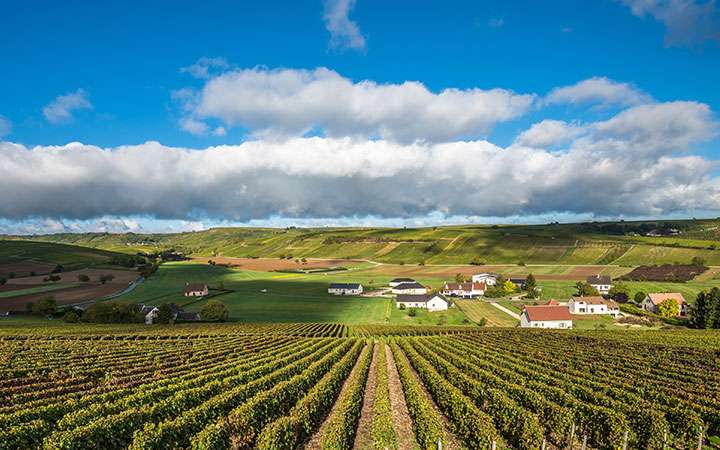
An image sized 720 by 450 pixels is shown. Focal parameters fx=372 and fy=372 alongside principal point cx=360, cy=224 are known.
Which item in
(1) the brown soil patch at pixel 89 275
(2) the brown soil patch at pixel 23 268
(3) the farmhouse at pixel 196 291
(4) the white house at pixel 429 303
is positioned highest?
(2) the brown soil patch at pixel 23 268

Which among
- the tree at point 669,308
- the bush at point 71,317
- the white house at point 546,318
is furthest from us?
the tree at point 669,308

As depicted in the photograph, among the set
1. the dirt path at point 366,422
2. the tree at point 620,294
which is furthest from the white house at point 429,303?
the dirt path at point 366,422

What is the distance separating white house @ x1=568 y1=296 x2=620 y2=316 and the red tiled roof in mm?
14764

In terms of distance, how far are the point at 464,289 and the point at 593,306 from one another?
42.0 meters

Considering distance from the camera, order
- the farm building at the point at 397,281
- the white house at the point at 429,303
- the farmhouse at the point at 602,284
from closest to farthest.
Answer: the white house at the point at 429,303 → the farmhouse at the point at 602,284 → the farm building at the point at 397,281

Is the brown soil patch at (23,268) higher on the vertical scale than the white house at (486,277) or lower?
higher

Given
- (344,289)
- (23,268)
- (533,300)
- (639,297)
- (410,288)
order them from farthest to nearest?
(23,268) < (344,289) < (410,288) < (533,300) < (639,297)

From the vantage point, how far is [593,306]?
9875 cm

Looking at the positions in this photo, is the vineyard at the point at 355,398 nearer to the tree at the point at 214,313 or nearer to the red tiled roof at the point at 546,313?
the red tiled roof at the point at 546,313

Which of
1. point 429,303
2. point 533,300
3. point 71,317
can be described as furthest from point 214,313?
point 533,300

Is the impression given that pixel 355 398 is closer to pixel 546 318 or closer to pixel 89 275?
pixel 546 318

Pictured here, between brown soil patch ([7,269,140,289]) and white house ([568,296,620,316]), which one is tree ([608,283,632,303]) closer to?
white house ([568,296,620,316])

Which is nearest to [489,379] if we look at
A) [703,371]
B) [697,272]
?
[703,371]

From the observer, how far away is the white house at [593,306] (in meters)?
98.6
